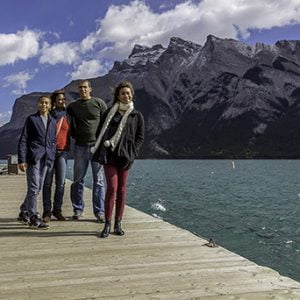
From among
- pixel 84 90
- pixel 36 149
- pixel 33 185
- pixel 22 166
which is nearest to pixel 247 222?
pixel 84 90

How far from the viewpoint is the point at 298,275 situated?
42.2 feet

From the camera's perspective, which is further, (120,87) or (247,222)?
(247,222)

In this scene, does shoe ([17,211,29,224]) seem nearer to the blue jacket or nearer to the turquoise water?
the blue jacket

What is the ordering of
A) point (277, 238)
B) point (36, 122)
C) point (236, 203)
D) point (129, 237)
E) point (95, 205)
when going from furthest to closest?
point (236, 203), point (277, 238), point (95, 205), point (36, 122), point (129, 237)

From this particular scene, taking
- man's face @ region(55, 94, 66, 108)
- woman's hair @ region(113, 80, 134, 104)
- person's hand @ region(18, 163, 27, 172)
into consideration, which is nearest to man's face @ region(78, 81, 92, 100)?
man's face @ region(55, 94, 66, 108)

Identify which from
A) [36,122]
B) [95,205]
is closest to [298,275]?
[95,205]

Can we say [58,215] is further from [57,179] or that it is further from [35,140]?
[35,140]

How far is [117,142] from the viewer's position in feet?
26.1

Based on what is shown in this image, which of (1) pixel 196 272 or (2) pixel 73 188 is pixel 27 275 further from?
(2) pixel 73 188

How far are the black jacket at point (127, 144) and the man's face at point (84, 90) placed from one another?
1262 millimetres

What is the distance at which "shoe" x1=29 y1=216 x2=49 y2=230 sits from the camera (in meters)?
8.67

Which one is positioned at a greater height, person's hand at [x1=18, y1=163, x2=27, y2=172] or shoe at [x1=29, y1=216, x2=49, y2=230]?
person's hand at [x1=18, y1=163, x2=27, y2=172]

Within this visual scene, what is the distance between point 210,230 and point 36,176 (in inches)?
481

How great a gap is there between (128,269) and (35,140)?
3845mm
